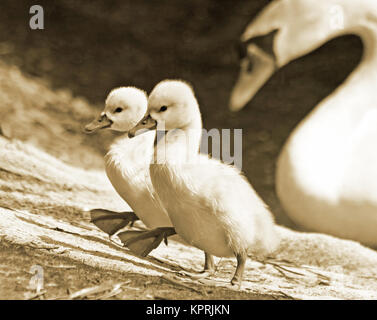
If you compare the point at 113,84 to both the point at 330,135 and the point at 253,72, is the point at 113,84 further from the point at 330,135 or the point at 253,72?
the point at 330,135

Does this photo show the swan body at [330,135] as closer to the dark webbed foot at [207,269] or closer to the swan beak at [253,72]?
the swan beak at [253,72]

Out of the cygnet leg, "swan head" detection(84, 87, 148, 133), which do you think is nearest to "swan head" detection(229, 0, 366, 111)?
"swan head" detection(84, 87, 148, 133)

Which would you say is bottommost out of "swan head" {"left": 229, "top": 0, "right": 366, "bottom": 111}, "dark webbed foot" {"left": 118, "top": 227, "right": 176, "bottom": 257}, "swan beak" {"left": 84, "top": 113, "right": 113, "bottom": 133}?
"dark webbed foot" {"left": 118, "top": 227, "right": 176, "bottom": 257}

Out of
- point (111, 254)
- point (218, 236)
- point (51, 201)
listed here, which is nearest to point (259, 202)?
point (218, 236)

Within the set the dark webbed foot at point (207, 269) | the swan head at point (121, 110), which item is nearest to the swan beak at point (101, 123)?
the swan head at point (121, 110)

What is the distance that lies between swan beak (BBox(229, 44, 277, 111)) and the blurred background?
153 millimetres

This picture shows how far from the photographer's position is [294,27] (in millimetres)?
1282

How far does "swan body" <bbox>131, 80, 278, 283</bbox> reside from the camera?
0.76 m

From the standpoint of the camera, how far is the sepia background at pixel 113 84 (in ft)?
3.61

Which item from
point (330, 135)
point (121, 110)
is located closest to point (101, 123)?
point (121, 110)

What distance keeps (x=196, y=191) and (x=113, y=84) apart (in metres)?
0.87

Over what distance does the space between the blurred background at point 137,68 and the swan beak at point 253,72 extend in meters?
0.15

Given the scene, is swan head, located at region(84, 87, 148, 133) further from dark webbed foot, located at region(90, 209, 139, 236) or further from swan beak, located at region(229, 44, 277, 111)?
swan beak, located at region(229, 44, 277, 111)

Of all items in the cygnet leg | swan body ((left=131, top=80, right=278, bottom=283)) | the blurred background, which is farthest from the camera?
the blurred background
